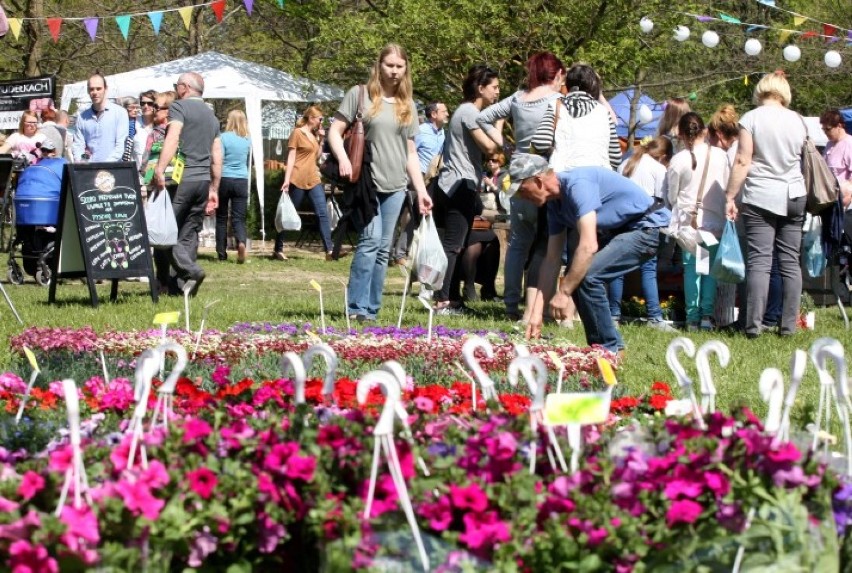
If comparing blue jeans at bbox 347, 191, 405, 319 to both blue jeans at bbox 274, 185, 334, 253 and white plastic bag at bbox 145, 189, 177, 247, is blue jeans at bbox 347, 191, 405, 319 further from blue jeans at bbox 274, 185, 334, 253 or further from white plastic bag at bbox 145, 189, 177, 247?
blue jeans at bbox 274, 185, 334, 253

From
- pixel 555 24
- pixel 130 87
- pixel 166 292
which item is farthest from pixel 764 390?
pixel 130 87

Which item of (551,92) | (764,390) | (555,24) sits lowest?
(764,390)

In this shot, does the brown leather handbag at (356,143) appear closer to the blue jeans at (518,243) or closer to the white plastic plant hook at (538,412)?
the blue jeans at (518,243)

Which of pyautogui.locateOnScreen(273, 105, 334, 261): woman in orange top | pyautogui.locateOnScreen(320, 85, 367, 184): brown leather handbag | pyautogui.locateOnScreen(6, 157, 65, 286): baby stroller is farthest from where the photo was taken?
pyautogui.locateOnScreen(273, 105, 334, 261): woman in orange top

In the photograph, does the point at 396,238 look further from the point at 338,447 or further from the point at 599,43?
the point at 338,447

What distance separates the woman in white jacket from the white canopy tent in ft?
31.0

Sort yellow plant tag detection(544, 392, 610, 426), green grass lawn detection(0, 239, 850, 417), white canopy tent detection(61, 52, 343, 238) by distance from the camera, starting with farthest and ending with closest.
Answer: white canopy tent detection(61, 52, 343, 238) → green grass lawn detection(0, 239, 850, 417) → yellow plant tag detection(544, 392, 610, 426)

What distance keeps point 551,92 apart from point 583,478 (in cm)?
680

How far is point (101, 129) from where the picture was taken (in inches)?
526

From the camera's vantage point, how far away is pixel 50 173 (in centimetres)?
1284

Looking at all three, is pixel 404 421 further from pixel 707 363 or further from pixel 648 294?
pixel 648 294

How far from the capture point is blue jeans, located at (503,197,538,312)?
32.7ft

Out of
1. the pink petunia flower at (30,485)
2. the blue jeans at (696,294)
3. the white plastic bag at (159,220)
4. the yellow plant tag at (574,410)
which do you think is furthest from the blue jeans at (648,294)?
the pink petunia flower at (30,485)

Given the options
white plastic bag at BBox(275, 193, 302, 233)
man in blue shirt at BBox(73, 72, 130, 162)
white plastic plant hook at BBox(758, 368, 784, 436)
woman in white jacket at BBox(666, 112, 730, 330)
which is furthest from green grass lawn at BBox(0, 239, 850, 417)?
white plastic bag at BBox(275, 193, 302, 233)
